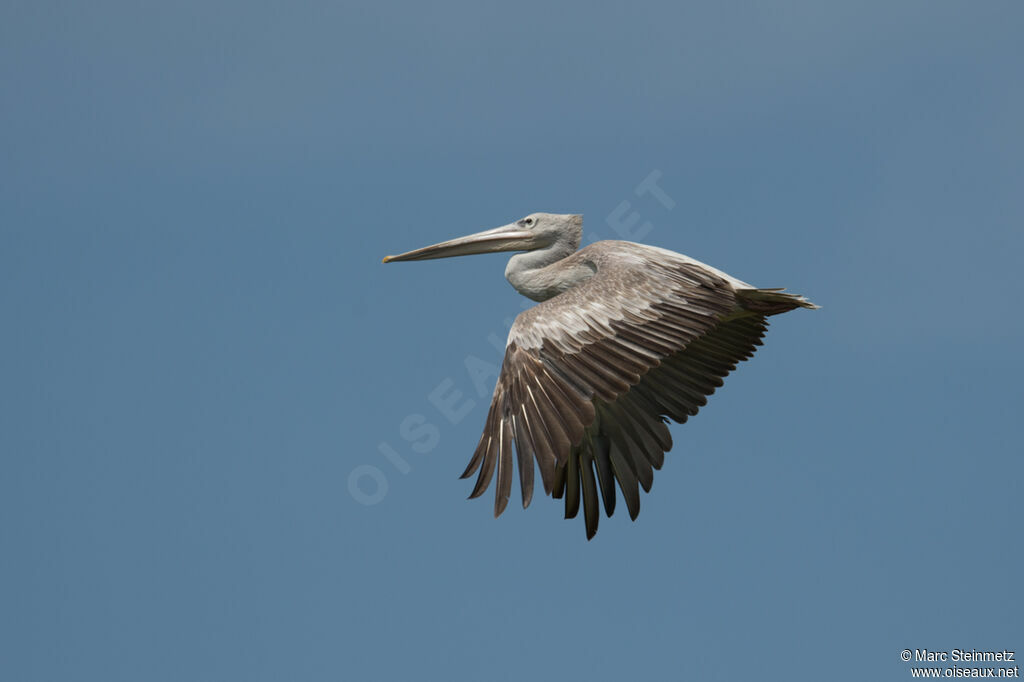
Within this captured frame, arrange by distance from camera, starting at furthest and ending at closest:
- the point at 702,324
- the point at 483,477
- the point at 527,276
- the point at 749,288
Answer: the point at 527,276
the point at 749,288
the point at 702,324
the point at 483,477

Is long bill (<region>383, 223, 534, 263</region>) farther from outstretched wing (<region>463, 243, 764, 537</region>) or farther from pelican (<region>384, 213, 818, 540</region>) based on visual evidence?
outstretched wing (<region>463, 243, 764, 537</region>)

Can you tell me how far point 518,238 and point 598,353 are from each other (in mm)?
2999

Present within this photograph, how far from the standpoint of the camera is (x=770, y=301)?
13180 mm

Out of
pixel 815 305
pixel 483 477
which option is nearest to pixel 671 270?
pixel 815 305

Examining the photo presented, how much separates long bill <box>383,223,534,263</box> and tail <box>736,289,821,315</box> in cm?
248

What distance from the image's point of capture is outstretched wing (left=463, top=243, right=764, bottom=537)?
1125 centimetres

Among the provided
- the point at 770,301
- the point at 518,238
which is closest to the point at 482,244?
the point at 518,238

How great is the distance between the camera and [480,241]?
14.4 meters

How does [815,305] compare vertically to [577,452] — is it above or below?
above

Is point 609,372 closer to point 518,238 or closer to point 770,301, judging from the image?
point 770,301

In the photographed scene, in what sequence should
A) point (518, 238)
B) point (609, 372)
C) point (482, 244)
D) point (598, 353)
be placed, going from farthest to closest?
point (482, 244), point (518, 238), point (598, 353), point (609, 372)

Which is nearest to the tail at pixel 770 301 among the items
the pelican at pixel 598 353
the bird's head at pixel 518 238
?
the pelican at pixel 598 353

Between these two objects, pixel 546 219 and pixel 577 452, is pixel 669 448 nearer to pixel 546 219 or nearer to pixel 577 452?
pixel 577 452

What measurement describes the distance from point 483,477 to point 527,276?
3294 millimetres
